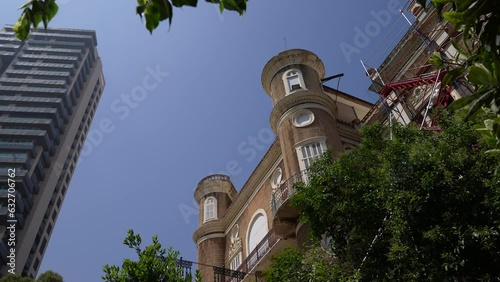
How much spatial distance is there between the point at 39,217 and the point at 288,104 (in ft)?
158

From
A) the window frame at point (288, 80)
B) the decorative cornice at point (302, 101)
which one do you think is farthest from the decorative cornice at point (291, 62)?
the decorative cornice at point (302, 101)

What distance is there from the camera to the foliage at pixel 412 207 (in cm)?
783

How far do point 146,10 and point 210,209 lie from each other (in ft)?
79.3

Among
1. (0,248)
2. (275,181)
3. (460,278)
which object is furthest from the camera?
(0,248)

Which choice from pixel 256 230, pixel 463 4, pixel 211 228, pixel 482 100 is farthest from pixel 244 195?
pixel 463 4

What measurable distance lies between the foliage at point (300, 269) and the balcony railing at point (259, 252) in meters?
6.95

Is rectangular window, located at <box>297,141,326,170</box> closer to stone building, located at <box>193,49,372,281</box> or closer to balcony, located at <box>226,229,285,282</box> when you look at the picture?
stone building, located at <box>193,49,372,281</box>

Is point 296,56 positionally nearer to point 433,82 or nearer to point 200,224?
point 433,82

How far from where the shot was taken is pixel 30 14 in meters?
2.66

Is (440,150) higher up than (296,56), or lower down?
lower down

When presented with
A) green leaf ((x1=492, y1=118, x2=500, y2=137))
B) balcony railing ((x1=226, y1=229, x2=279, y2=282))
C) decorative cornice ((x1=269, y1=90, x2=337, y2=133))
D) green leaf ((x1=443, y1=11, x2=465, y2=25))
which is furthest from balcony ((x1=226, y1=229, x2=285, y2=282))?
green leaf ((x1=443, y1=11, x2=465, y2=25))

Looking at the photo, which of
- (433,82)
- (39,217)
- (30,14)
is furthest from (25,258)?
(30,14)

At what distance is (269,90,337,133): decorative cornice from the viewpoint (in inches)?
760

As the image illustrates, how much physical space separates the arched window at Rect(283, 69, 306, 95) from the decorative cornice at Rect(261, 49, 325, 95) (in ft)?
2.02
